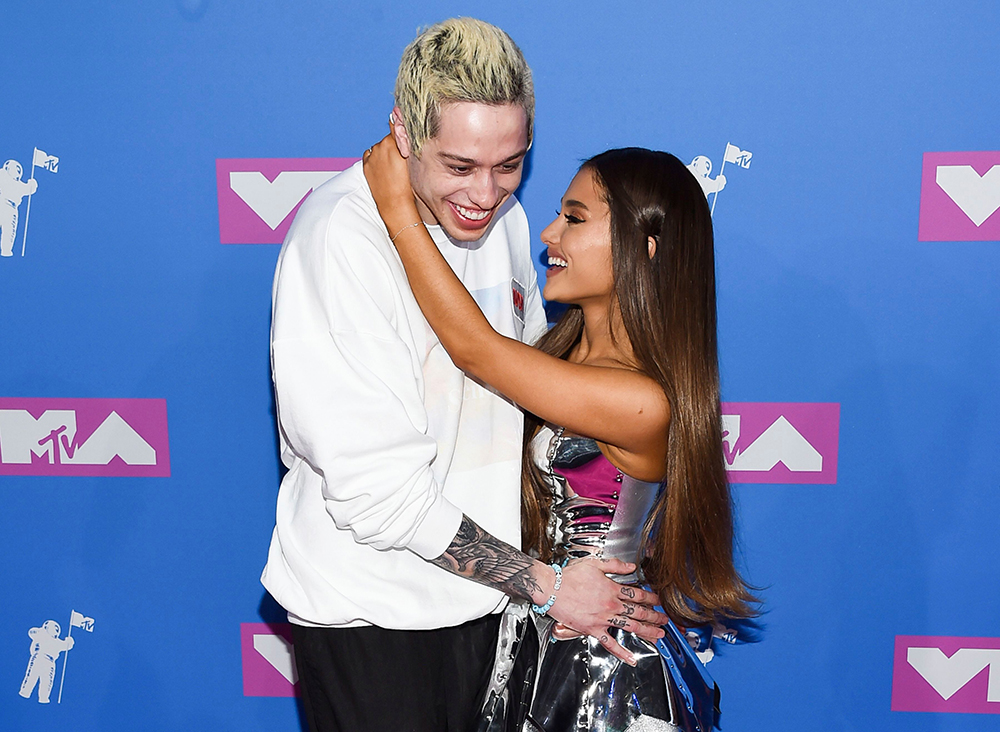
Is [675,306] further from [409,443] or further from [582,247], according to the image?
[409,443]

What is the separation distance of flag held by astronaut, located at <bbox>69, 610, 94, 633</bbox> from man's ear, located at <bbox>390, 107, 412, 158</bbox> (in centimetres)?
168

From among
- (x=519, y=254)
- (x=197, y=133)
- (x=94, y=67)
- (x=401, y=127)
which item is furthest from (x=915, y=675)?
(x=94, y=67)

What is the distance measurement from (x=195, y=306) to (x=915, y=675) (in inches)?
81.9

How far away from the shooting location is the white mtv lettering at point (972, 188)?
1.91 m

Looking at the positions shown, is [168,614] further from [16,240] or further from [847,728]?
[847,728]

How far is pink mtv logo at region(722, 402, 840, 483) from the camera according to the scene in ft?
6.79

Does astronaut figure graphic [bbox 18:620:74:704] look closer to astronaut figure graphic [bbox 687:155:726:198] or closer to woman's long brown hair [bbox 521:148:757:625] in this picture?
woman's long brown hair [bbox 521:148:757:625]

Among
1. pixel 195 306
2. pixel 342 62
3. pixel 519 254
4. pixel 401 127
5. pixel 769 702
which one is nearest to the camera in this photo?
pixel 401 127

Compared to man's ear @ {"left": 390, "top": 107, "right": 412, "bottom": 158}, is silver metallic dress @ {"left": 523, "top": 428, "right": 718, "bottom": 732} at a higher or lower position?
lower

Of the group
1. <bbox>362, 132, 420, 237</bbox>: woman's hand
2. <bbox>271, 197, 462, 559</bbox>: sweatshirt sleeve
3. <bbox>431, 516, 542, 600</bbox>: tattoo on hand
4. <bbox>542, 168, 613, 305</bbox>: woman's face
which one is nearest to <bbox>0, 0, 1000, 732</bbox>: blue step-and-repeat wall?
<bbox>542, 168, 613, 305</bbox>: woman's face

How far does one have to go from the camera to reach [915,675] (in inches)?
87.1

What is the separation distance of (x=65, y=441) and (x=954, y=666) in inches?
94.4

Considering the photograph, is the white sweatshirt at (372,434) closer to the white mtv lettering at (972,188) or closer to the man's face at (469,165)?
the man's face at (469,165)

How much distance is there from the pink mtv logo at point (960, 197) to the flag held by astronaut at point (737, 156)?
0.40m
